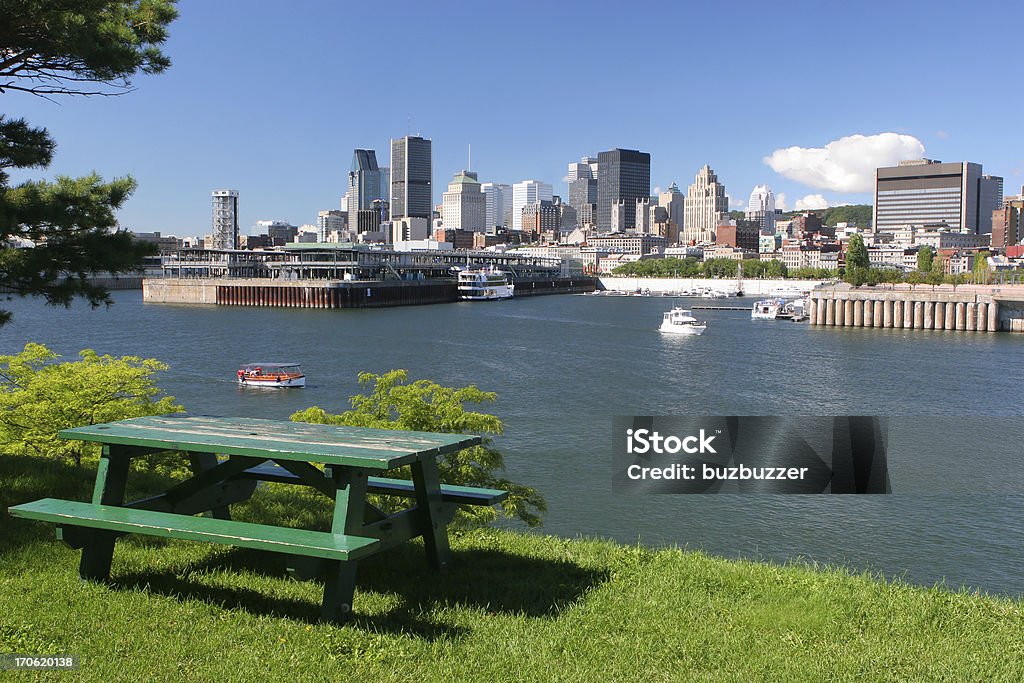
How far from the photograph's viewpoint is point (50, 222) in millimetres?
8867

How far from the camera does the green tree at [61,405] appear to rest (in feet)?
41.7

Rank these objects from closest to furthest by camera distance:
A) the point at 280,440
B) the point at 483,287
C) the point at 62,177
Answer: the point at 280,440
the point at 62,177
the point at 483,287

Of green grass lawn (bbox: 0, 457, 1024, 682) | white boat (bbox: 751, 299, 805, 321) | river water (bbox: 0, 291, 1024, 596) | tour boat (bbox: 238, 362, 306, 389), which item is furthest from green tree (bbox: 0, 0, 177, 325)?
white boat (bbox: 751, 299, 805, 321)

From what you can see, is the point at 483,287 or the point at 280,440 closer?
the point at 280,440

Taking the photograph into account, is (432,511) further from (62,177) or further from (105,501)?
(62,177)

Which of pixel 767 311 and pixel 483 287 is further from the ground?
pixel 483 287

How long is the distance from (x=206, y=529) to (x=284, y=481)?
1291 millimetres

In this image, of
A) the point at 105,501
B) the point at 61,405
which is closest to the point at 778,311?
the point at 61,405

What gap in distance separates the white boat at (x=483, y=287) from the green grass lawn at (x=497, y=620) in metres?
109

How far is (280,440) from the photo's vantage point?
223 inches

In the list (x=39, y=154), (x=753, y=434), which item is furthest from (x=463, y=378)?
(x=39, y=154)

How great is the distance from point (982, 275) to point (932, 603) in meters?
106

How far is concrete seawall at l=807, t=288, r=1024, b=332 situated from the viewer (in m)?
65.2

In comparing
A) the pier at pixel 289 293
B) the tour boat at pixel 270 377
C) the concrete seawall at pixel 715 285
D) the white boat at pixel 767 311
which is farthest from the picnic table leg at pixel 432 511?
the concrete seawall at pixel 715 285
